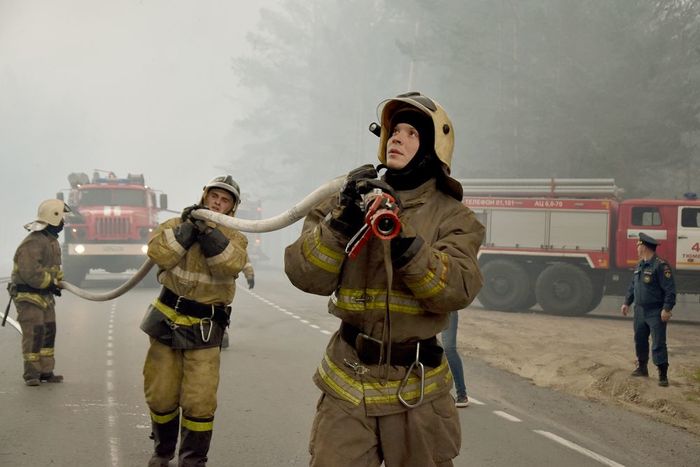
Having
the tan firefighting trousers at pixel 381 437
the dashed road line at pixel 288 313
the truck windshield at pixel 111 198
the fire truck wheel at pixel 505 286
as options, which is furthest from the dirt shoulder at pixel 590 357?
the truck windshield at pixel 111 198

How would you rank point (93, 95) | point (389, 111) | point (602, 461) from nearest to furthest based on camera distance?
point (389, 111), point (602, 461), point (93, 95)

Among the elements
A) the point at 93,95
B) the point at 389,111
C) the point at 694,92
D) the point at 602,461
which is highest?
the point at 93,95

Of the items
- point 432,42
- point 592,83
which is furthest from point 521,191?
point 432,42

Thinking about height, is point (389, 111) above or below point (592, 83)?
below

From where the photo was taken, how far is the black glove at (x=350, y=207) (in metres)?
3.14

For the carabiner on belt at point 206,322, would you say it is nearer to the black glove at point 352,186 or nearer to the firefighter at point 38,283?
the black glove at point 352,186

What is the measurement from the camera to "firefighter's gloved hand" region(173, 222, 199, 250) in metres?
5.71

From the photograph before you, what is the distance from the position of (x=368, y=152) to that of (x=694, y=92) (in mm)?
26712

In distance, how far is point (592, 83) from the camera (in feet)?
96.0

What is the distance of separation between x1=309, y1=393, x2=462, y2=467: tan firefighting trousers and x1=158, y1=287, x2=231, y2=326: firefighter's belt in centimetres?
248

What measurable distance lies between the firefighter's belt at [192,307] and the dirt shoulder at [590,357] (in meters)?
4.96

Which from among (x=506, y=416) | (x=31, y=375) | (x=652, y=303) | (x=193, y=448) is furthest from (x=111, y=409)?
(x=652, y=303)

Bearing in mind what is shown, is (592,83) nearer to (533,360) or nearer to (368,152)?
(533,360)

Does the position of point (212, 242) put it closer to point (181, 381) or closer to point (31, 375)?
point (181, 381)
